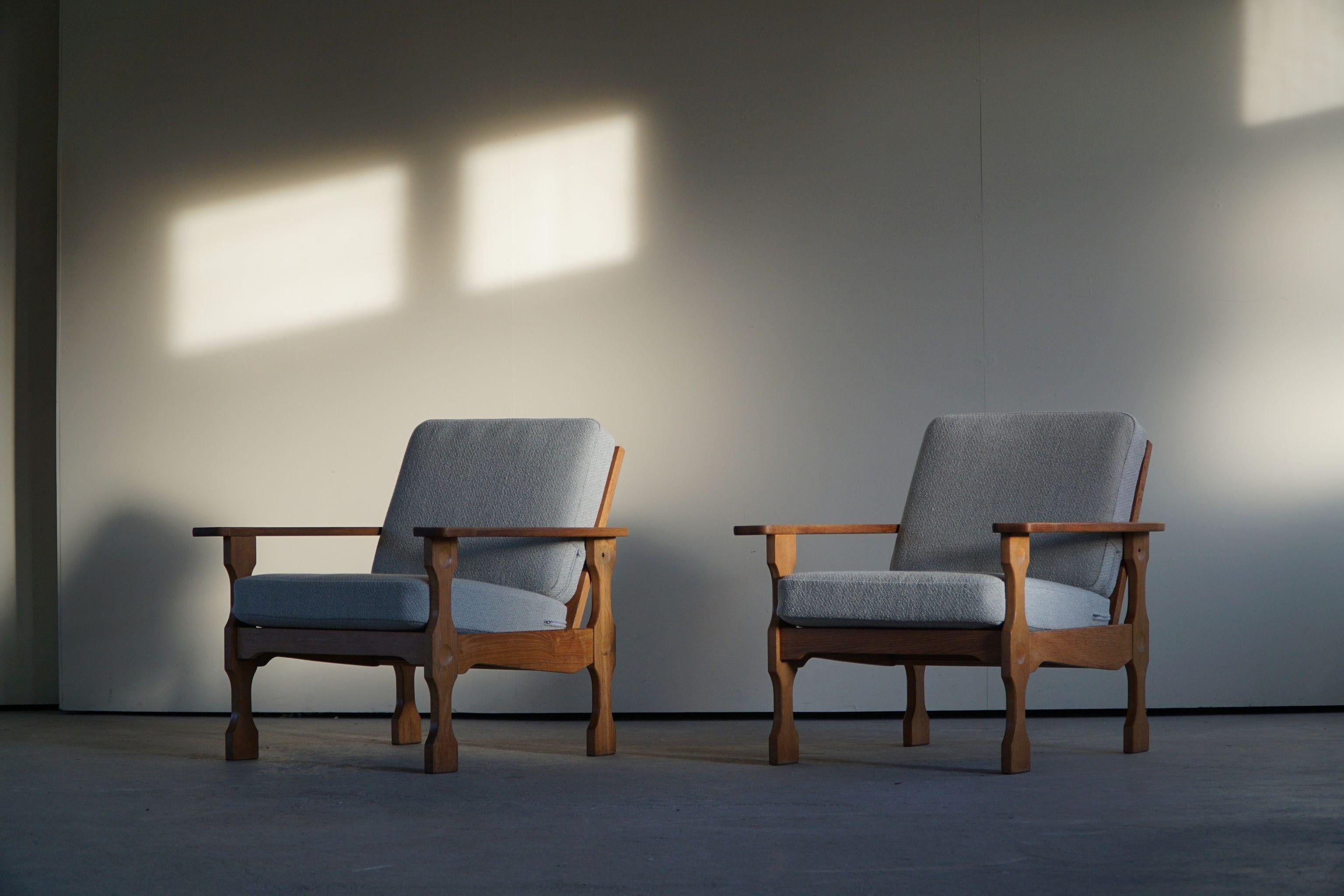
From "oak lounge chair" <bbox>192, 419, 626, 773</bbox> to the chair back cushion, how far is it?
89cm

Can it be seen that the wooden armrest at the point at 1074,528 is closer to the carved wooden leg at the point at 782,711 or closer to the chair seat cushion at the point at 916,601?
the chair seat cushion at the point at 916,601

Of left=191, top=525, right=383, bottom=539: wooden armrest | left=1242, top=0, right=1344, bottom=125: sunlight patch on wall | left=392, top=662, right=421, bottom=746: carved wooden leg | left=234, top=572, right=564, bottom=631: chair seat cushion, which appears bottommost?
left=392, top=662, right=421, bottom=746: carved wooden leg

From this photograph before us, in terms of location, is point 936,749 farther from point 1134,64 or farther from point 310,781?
point 1134,64

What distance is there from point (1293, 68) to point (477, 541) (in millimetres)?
3260

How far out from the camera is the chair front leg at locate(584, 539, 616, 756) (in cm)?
352

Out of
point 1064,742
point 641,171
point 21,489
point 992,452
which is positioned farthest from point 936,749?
point 21,489

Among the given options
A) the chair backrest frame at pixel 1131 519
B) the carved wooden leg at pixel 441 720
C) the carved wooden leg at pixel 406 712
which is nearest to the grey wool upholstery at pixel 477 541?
the carved wooden leg at pixel 441 720

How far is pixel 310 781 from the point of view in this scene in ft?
10.1

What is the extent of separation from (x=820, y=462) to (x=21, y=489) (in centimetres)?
310

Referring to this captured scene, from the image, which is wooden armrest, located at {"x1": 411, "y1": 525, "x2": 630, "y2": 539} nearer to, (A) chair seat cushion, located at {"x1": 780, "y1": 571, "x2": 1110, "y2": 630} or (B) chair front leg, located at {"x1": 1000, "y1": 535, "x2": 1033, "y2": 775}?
(A) chair seat cushion, located at {"x1": 780, "y1": 571, "x2": 1110, "y2": 630}

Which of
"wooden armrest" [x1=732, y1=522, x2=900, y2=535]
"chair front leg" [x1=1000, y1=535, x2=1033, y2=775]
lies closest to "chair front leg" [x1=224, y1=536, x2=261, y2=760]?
"wooden armrest" [x1=732, y1=522, x2=900, y2=535]

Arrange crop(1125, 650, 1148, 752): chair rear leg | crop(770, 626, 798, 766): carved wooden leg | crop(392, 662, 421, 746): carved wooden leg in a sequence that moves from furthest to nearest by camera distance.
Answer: crop(392, 662, 421, 746): carved wooden leg < crop(1125, 650, 1148, 752): chair rear leg < crop(770, 626, 798, 766): carved wooden leg

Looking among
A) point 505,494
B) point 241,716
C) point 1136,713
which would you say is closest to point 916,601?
point 1136,713

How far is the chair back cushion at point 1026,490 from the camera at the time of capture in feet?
11.3
